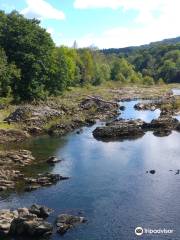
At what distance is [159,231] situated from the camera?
4291cm

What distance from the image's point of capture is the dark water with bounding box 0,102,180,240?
44.8 meters

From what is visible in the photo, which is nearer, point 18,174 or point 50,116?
point 18,174

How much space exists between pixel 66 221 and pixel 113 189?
11878 millimetres

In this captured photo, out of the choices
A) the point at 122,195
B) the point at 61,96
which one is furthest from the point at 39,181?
the point at 61,96

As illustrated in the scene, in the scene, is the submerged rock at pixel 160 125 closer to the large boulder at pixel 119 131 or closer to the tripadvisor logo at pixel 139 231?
the large boulder at pixel 119 131

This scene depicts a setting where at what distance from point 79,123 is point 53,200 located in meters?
50.6

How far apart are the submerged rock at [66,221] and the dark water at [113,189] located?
2.14 ft

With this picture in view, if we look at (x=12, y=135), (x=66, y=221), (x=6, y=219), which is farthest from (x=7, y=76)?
(x=66, y=221)

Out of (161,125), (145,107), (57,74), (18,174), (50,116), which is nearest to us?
(18,174)

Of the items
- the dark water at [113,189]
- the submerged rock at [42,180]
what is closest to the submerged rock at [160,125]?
the dark water at [113,189]

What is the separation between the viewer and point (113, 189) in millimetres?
55375

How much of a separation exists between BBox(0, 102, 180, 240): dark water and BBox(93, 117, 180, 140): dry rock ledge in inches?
217

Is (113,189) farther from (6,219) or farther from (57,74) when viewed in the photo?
(57,74)

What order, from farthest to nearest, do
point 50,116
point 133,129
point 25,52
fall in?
1. point 25,52
2. point 50,116
3. point 133,129
